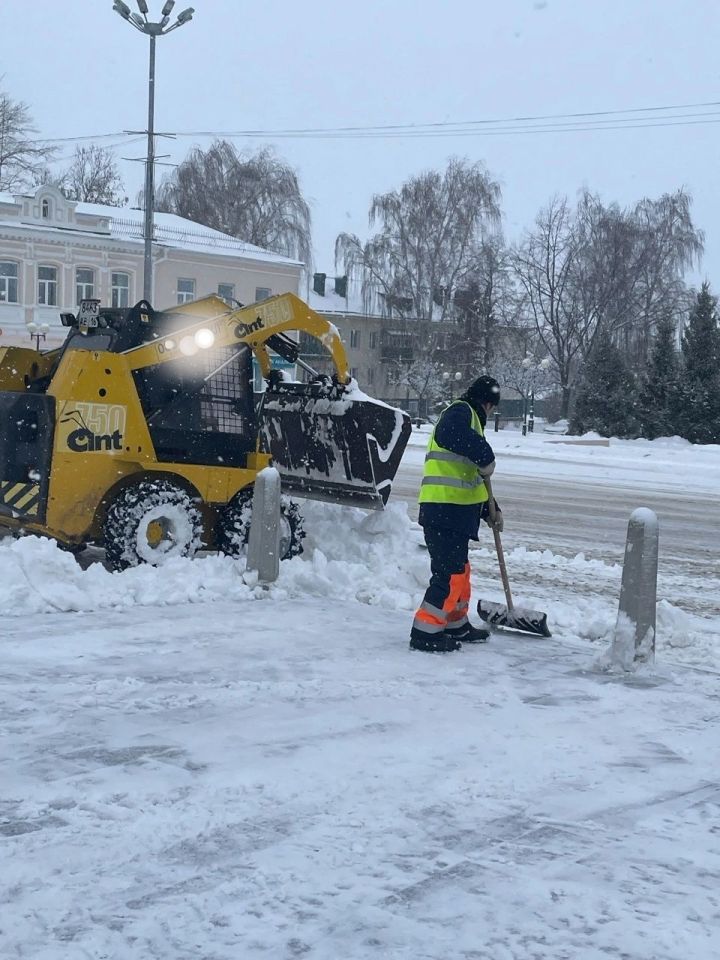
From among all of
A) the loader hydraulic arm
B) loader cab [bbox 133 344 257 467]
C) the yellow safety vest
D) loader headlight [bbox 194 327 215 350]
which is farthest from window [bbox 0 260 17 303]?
the yellow safety vest

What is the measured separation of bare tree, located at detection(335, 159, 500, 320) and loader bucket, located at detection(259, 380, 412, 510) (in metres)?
45.1

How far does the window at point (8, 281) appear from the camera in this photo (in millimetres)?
47188

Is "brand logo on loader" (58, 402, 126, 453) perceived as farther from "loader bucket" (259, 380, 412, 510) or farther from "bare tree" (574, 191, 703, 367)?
"bare tree" (574, 191, 703, 367)

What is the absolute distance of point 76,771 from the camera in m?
4.96

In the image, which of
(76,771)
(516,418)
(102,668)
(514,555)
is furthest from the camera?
(516,418)

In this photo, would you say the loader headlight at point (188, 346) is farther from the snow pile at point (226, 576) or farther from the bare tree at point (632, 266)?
the bare tree at point (632, 266)

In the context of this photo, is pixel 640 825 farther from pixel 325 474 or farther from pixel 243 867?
pixel 325 474

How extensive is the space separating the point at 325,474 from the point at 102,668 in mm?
4858

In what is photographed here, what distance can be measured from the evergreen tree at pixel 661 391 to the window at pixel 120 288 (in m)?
21.9

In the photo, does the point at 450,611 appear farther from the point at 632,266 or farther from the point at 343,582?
the point at 632,266

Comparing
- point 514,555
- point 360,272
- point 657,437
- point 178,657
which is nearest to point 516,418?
point 360,272

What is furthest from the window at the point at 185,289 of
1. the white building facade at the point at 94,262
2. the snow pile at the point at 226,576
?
the snow pile at the point at 226,576

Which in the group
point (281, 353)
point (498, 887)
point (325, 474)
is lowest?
point (498, 887)

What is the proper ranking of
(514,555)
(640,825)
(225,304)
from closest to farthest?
(640,825) < (225,304) < (514,555)
